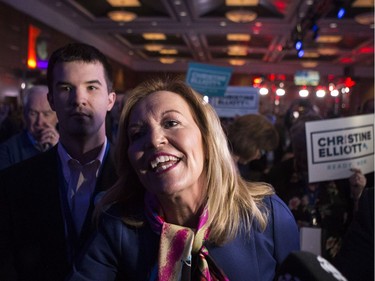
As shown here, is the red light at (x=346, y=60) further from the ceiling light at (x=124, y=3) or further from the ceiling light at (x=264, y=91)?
the ceiling light at (x=124, y=3)

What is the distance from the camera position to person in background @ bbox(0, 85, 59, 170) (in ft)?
7.12

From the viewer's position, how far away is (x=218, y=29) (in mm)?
11672

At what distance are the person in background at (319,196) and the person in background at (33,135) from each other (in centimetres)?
131

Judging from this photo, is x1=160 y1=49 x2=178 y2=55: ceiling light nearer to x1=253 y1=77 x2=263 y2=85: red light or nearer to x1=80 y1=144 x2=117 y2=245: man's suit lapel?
x1=253 y1=77 x2=263 y2=85: red light

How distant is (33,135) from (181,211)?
137 cm

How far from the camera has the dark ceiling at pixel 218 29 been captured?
30.8ft

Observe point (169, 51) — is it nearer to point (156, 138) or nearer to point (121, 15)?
point (121, 15)

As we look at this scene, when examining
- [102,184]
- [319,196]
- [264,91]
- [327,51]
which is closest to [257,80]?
[264,91]

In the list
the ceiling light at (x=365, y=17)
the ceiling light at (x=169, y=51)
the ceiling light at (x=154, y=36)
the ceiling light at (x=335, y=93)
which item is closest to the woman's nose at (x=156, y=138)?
the ceiling light at (x=365, y=17)

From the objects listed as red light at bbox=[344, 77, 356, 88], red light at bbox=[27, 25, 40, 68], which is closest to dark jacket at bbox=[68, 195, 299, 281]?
red light at bbox=[27, 25, 40, 68]

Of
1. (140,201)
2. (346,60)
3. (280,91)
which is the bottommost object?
(140,201)

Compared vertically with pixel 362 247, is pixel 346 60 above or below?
above

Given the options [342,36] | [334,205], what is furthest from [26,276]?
[342,36]

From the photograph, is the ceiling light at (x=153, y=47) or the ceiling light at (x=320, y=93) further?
the ceiling light at (x=320, y=93)
